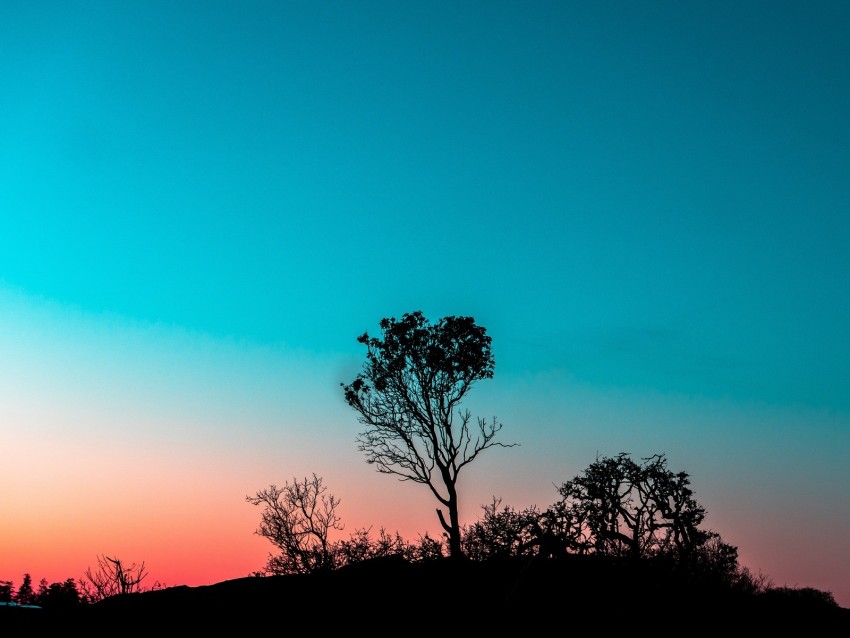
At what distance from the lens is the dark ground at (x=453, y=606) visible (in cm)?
1095

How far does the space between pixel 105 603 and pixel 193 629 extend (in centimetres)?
398

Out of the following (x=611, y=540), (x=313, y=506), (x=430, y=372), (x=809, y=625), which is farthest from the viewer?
(x=313, y=506)

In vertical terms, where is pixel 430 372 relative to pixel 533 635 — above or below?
above

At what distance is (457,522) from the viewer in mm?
32500

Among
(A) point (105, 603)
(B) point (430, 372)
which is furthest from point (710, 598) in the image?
(B) point (430, 372)

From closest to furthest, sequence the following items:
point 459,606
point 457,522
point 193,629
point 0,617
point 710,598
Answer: point 710,598 < point 459,606 < point 193,629 < point 0,617 < point 457,522

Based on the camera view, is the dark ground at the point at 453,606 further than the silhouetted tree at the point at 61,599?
No

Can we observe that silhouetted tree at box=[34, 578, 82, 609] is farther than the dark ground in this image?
Yes

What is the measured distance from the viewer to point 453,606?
14055 mm

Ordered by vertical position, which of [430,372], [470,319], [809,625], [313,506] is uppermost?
[470,319]

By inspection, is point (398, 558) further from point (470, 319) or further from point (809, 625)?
point (470, 319)

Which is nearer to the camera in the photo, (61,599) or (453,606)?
(453,606)

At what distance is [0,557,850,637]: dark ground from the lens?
10.9m

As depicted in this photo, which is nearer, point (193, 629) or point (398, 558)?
point (193, 629)
